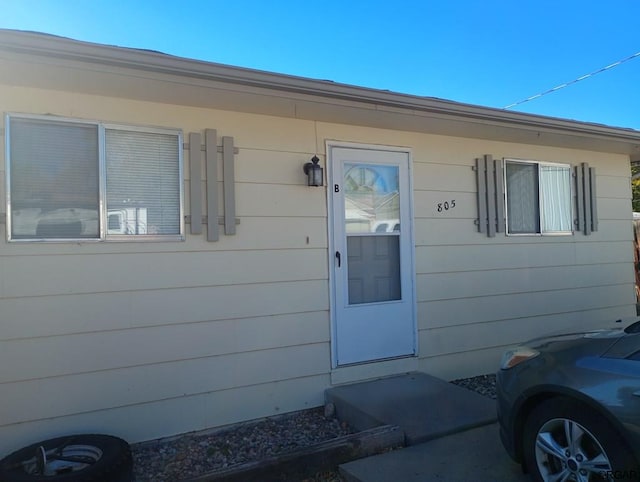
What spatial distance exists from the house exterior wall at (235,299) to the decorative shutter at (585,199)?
0.76 meters

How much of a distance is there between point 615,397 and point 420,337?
2791 millimetres

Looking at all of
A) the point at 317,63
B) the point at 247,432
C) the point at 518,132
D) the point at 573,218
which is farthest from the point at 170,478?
the point at 317,63

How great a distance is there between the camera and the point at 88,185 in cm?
364

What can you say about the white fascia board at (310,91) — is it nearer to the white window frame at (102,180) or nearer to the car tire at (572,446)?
the white window frame at (102,180)

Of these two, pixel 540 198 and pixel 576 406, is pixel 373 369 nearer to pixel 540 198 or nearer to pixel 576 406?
pixel 576 406

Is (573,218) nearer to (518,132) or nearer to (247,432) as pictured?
(518,132)

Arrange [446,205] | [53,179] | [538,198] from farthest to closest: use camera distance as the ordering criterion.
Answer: [538,198] < [446,205] < [53,179]

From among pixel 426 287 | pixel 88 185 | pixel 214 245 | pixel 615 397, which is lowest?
pixel 615 397

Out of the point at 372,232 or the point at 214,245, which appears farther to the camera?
the point at 372,232

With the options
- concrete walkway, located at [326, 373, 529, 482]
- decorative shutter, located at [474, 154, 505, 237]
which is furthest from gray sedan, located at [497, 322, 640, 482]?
decorative shutter, located at [474, 154, 505, 237]

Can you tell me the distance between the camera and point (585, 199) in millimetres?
6141

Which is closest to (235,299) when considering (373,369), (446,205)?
(373,369)

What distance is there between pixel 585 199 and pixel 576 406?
4487mm

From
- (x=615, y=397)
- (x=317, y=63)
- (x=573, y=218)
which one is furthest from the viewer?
(x=317, y=63)
